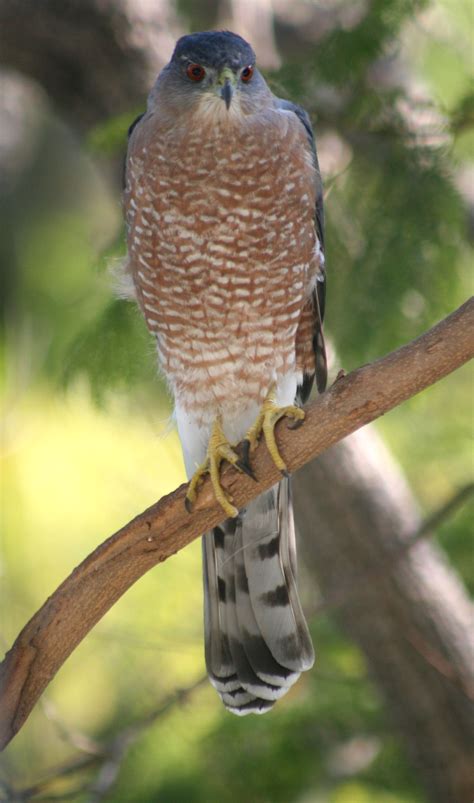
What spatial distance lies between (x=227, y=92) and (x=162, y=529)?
1.53 m

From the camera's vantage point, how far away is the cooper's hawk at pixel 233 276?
3836mm

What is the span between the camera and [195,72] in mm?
3922

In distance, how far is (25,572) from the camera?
5473 millimetres

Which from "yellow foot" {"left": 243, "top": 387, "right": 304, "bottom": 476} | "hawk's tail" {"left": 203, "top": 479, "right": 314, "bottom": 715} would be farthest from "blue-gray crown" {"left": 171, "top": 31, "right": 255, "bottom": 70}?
"hawk's tail" {"left": 203, "top": 479, "right": 314, "bottom": 715}

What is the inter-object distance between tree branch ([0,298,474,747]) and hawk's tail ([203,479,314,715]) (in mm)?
782

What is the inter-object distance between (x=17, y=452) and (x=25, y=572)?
2.00 ft

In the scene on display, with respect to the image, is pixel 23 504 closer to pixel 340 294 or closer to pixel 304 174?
pixel 340 294

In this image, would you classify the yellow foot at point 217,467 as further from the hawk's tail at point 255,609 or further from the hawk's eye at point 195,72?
the hawk's eye at point 195,72

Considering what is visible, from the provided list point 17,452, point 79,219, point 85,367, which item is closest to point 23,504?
point 17,452

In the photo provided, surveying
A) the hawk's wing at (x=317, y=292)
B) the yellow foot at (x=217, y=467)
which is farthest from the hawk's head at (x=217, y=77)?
the yellow foot at (x=217, y=467)

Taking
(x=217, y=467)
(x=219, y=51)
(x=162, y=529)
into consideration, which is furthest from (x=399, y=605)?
(x=219, y=51)

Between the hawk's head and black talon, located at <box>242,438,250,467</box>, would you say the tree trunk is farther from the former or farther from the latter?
the hawk's head

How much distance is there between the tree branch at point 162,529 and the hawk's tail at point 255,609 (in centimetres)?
78

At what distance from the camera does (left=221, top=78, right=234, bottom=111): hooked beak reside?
375 centimetres
